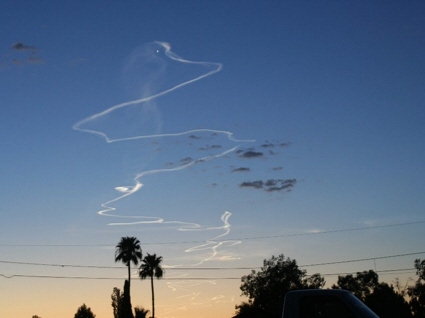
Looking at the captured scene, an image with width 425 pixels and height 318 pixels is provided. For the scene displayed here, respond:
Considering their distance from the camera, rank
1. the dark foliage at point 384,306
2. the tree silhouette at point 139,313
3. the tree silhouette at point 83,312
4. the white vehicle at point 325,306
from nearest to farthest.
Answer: the white vehicle at point 325,306 → the dark foliage at point 384,306 → the tree silhouette at point 139,313 → the tree silhouette at point 83,312

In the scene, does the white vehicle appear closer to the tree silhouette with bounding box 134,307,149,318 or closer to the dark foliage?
the dark foliage

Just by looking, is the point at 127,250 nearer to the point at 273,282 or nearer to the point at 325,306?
the point at 273,282

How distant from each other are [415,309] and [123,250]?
46877 mm

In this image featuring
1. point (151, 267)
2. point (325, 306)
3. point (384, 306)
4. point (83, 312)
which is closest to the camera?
point (325, 306)

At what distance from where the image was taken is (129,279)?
8662cm

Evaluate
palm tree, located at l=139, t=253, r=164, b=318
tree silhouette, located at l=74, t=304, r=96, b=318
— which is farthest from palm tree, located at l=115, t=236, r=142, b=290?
tree silhouette, located at l=74, t=304, r=96, b=318

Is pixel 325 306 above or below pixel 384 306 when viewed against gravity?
above

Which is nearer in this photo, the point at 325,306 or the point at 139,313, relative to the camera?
the point at 325,306

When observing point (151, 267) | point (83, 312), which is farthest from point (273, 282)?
point (83, 312)

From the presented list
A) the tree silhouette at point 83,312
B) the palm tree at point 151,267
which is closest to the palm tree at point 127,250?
the palm tree at point 151,267

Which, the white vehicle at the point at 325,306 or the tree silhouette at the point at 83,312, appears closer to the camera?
the white vehicle at the point at 325,306

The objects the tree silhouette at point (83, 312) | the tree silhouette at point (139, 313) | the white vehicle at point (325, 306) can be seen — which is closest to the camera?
the white vehicle at point (325, 306)

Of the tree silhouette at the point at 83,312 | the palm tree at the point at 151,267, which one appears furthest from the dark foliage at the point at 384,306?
the tree silhouette at the point at 83,312

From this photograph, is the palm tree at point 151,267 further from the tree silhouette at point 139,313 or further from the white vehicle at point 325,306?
the white vehicle at point 325,306
